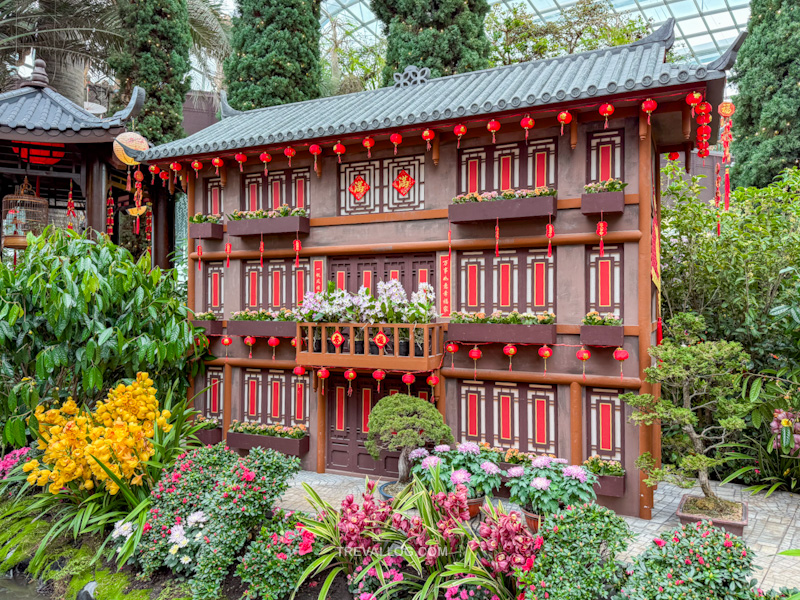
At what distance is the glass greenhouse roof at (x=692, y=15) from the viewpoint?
20438 mm

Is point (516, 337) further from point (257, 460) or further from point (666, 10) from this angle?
point (666, 10)

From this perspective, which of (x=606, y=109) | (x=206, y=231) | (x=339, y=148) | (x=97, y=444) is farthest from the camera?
(x=206, y=231)

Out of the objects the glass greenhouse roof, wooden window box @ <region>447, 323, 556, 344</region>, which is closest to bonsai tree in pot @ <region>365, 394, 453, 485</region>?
wooden window box @ <region>447, 323, 556, 344</region>

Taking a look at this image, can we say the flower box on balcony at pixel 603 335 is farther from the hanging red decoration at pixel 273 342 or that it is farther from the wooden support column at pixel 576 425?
the hanging red decoration at pixel 273 342

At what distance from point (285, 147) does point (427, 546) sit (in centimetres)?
599

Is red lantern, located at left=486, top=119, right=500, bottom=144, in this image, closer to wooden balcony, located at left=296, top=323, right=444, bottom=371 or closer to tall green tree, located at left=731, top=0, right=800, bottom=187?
wooden balcony, located at left=296, top=323, right=444, bottom=371

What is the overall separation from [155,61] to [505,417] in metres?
11.6

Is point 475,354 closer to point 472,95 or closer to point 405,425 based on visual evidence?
point 405,425

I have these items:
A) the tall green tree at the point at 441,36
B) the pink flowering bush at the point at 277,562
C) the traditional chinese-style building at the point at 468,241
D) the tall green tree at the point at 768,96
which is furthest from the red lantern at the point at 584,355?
the tall green tree at the point at 441,36

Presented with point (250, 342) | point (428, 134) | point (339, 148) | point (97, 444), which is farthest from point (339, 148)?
point (97, 444)

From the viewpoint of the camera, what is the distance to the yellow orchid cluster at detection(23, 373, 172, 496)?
5836 millimetres

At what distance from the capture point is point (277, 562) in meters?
4.80

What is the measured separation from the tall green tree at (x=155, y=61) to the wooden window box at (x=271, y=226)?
576 centimetres

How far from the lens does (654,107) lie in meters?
6.13
